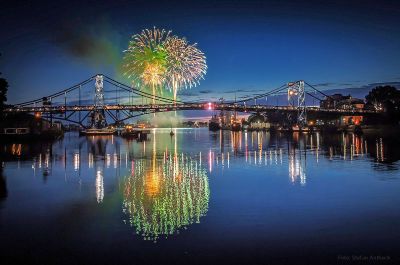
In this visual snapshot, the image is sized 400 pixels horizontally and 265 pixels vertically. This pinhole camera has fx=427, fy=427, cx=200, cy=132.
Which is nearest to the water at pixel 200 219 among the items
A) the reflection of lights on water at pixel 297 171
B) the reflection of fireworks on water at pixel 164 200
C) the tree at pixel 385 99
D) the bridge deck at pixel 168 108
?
the reflection of fireworks on water at pixel 164 200

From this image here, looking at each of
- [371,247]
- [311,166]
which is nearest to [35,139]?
[311,166]

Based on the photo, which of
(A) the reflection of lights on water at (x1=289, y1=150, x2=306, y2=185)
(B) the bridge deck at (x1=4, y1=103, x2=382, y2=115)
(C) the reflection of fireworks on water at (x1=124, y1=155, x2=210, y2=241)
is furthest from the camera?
(B) the bridge deck at (x1=4, y1=103, x2=382, y2=115)

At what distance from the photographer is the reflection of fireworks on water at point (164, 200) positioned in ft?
42.3

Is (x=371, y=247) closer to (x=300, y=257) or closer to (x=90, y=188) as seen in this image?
(x=300, y=257)

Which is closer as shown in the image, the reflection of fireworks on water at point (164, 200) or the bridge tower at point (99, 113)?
the reflection of fireworks on water at point (164, 200)

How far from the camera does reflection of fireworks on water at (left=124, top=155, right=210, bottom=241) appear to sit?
12898 mm

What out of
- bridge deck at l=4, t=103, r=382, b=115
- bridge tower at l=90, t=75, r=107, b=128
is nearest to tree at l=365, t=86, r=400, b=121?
bridge deck at l=4, t=103, r=382, b=115

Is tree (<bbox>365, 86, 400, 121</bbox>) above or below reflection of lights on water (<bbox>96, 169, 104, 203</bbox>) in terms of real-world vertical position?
above

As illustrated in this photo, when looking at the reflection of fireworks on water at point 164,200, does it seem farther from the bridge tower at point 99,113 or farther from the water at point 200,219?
the bridge tower at point 99,113

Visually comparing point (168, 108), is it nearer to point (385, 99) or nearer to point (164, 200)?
point (385, 99)

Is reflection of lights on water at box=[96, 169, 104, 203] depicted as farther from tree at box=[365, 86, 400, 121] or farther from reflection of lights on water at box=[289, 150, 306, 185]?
tree at box=[365, 86, 400, 121]

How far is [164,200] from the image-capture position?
55.6 feet

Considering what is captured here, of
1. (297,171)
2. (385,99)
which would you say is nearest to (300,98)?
(385,99)

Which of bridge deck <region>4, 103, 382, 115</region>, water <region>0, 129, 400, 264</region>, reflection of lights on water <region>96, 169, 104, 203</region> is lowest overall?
water <region>0, 129, 400, 264</region>
